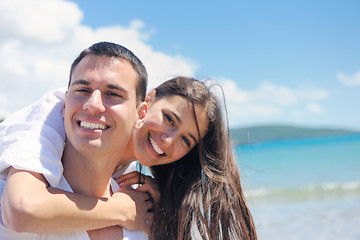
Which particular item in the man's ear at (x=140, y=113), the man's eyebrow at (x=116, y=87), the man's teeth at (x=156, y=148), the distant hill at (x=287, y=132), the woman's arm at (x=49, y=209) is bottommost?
the woman's arm at (x=49, y=209)

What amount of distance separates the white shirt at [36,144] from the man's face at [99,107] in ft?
0.32

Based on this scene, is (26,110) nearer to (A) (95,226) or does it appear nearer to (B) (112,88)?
(B) (112,88)

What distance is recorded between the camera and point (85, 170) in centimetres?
268

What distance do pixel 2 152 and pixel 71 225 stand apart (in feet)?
1.66

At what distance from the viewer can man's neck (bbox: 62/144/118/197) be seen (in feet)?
8.64

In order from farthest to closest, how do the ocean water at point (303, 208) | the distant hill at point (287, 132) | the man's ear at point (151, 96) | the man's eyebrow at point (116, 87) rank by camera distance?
the distant hill at point (287, 132), the ocean water at point (303, 208), the man's ear at point (151, 96), the man's eyebrow at point (116, 87)

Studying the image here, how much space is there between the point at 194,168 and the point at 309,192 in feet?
35.3

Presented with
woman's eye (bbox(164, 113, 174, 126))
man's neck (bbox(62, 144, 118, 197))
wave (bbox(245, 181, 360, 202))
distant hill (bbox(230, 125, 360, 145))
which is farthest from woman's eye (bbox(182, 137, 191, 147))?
distant hill (bbox(230, 125, 360, 145))

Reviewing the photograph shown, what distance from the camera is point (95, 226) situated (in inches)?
100

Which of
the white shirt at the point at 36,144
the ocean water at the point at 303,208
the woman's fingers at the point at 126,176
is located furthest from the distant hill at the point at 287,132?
the white shirt at the point at 36,144

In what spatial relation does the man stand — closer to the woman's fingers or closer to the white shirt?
the white shirt

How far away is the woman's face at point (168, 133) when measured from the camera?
340 centimetres

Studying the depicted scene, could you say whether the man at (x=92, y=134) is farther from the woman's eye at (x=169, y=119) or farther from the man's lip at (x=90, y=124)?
the woman's eye at (x=169, y=119)

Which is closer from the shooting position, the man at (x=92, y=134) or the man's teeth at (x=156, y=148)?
the man at (x=92, y=134)
